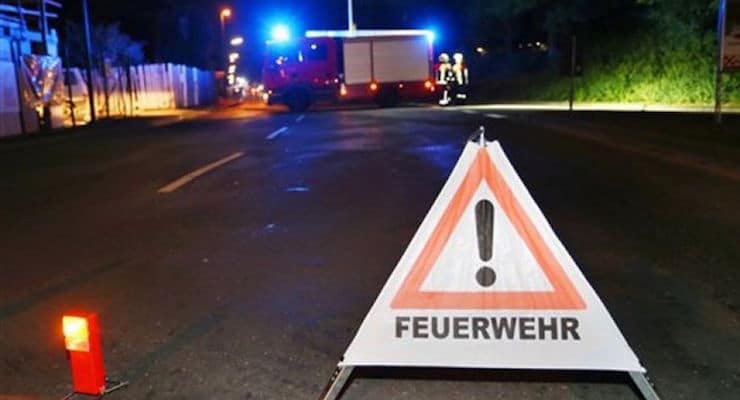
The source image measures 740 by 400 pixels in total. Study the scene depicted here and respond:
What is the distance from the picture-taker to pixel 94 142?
826 inches

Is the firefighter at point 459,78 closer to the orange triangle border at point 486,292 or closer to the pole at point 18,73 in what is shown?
the pole at point 18,73

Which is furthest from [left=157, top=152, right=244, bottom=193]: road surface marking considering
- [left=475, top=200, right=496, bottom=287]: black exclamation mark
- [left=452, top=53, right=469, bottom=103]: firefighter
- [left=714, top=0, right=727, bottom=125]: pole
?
[left=452, top=53, right=469, bottom=103]: firefighter

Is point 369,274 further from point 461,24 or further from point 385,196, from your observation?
point 461,24

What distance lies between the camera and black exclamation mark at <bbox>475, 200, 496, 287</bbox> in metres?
3.69

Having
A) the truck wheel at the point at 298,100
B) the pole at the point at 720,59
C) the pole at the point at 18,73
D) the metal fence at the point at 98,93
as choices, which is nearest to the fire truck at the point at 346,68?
the truck wheel at the point at 298,100

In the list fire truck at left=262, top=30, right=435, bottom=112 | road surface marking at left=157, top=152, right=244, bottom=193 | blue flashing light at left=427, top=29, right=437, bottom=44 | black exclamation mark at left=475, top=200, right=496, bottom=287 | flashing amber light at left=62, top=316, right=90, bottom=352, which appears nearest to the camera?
black exclamation mark at left=475, top=200, right=496, bottom=287

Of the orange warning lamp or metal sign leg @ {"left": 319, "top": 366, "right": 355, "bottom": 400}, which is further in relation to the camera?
the orange warning lamp

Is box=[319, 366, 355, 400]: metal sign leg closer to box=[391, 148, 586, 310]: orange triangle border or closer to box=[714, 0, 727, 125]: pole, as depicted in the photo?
box=[391, 148, 586, 310]: orange triangle border

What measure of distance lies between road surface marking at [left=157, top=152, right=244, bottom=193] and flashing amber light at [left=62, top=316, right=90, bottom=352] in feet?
24.0

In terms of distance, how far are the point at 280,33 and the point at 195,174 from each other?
25091 millimetres

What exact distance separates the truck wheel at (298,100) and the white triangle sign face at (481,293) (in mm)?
32082

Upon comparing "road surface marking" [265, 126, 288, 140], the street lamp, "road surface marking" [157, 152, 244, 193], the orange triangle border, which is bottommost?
"road surface marking" [157, 152, 244, 193]

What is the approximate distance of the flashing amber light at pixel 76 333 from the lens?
12.9ft

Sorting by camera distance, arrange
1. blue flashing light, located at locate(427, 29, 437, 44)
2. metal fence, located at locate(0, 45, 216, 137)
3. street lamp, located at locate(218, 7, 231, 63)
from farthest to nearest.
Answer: street lamp, located at locate(218, 7, 231, 63) → blue flashing light, located at locate(427, 29, 437, 44) → metal fence, located at locate(0, 45, 216, 137)
